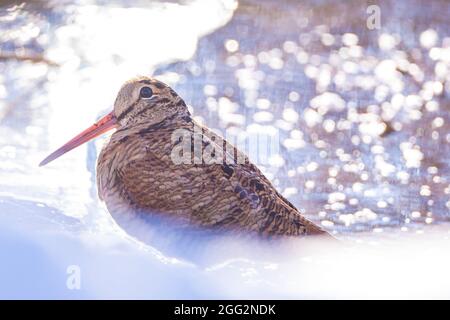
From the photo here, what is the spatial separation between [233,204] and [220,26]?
1.72 ft

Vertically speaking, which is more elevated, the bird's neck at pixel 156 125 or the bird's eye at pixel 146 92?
the bird's eye at pixel 146 92

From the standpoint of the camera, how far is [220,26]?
176 centimetres

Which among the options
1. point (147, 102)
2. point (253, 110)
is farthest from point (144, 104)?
point (253, 110)

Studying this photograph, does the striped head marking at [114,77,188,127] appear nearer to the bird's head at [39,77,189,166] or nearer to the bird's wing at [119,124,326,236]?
the bird's head at [39,77,189,166]

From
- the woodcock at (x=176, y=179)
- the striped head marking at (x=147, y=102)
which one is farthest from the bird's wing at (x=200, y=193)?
the striped head marking at (x=147, y=102)

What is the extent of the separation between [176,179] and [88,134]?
10.9 inches

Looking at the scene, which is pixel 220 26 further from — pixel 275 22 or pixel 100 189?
pixel 100 189

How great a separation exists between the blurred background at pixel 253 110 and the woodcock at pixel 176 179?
0.37 ft

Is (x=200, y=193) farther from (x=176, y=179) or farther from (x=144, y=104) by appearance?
(x=144, y=104)

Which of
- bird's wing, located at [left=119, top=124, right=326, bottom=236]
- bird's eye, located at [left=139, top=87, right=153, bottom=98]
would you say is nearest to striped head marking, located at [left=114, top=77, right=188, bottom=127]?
bird's eye, located at [left=139, top=87, right=153, bottom=98]

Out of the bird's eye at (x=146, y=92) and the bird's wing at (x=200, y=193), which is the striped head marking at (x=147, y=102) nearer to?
the bird's eye at (x=146, y=92)

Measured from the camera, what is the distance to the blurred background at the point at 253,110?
1614 mm

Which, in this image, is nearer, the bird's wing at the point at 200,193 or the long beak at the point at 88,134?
the bird's wing at the point at 200,193
